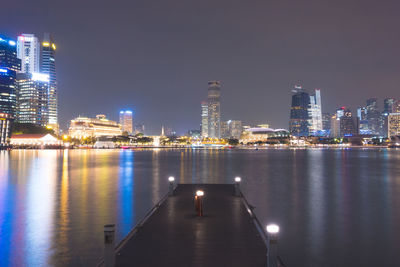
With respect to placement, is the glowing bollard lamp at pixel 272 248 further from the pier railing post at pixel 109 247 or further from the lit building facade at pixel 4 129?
the lit building facade at pixel 4 129

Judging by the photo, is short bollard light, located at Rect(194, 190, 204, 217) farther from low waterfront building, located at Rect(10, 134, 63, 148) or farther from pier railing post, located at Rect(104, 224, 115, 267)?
low waterfront building, located at Rect(10, 134, 63, 148)

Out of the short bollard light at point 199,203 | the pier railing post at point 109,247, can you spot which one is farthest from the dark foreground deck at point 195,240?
the pier railing post at point 109,247

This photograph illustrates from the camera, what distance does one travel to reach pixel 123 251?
11.1m

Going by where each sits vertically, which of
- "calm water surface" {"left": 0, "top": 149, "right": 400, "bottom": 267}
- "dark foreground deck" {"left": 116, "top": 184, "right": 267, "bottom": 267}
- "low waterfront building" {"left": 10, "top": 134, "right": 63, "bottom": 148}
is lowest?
"calm water surface" {"left": 0, "top": 149, "right": 400, "bottom": 267}

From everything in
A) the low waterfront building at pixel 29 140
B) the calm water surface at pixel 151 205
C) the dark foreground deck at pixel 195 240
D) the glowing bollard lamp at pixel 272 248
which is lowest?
the calm water surface at pixel 151 205

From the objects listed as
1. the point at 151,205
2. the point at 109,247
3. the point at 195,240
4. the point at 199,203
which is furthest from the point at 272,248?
the point at 151,205

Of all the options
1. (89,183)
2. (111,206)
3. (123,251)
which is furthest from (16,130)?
(123,251)

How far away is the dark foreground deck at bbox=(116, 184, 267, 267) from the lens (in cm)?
1025

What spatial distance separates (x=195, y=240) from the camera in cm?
1235

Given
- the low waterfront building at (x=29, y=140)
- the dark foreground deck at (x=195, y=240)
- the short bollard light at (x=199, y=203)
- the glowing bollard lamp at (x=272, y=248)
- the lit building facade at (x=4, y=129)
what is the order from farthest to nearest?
the low waterfront building at (x=29, y=140), the lit building facade at (x=4, y=129), the short bollard light at (x=199, y=203), the dark foreground deck at (x=195, y=240), the glowing bollard lamp at (x=272, y=248)

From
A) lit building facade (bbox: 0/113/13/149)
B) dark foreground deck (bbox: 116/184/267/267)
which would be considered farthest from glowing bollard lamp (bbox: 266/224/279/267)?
lit building facade (bbox: 0/113/13/149)

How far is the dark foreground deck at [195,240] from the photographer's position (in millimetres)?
10250

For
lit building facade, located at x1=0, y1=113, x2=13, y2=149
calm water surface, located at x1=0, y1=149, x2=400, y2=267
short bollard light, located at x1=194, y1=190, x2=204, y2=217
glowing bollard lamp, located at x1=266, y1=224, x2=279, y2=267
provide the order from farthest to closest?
lit building facade, located at x1=0, y1=113, x2=13, y2=149
short bollard light, located at x1=194, y1=190, x2=204, y2=217
calm water surface, located at x1=0, y1=149, x2=400, y2=267
glowing bollard lamp, located at x1=266, y1=224, x2=279, y2=267

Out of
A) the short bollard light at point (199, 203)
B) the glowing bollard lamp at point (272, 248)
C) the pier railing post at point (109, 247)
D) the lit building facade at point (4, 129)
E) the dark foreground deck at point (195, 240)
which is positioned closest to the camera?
the glowing bollard lamp at point (272, 248)
